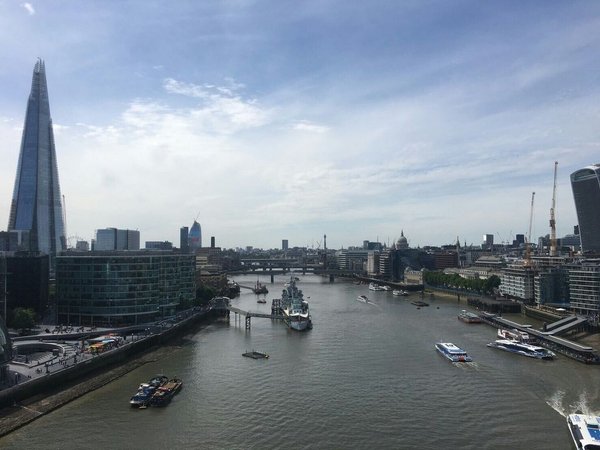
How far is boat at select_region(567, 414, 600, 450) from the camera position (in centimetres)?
2158

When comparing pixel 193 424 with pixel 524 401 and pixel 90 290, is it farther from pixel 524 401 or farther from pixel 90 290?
pixel 90 290

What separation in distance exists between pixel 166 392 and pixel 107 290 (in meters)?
25.3

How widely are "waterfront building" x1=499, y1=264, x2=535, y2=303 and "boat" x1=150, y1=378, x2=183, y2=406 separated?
191ft

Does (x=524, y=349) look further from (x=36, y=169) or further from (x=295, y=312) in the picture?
(x=36, y=169)

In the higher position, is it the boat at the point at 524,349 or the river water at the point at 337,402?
the boat at the point at 524,349

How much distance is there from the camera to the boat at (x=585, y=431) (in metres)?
21.6

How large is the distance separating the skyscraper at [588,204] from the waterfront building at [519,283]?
4136 centimetres

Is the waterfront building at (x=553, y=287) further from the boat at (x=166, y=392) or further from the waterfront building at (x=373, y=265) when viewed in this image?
the waterfront building at (x=373, y=265)

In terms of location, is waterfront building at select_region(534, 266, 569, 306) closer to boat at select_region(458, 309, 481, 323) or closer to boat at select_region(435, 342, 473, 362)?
boat at select_region(458, 309, 481, 323)

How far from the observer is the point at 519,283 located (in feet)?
249

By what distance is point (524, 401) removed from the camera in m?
29.0

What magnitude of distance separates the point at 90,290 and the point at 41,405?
83.3 ft

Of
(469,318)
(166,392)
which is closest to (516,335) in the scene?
(469,318)

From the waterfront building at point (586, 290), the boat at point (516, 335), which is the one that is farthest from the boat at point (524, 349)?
the waterfront building at point (586, 290)
